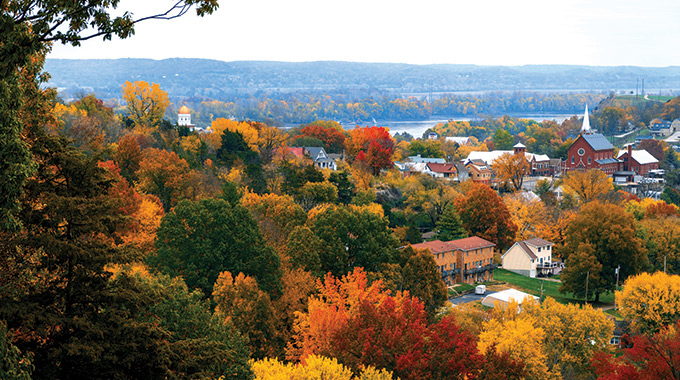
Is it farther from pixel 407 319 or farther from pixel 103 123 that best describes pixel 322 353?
pixel 103 123

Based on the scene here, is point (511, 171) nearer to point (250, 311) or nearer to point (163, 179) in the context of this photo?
point (163, 179)

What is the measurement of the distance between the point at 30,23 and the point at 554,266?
63.6 meters

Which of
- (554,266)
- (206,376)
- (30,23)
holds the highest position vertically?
(30,23)

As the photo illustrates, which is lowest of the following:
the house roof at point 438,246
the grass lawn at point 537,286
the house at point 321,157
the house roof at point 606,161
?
the grass lawn at point 537,286

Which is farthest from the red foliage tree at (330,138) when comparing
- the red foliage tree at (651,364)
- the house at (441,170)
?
the red foliage tree at (651,364)

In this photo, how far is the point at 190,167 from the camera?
200 feet

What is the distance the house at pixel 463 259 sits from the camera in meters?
62.2

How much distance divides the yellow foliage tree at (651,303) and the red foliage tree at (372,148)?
143 feet

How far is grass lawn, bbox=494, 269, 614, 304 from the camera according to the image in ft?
200

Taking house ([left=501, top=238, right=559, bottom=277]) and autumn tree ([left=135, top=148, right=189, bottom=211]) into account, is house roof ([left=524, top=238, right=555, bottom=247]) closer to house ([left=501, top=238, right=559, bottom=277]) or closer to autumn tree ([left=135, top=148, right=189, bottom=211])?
house ([left=501, top=238, right=559, bottom=277])

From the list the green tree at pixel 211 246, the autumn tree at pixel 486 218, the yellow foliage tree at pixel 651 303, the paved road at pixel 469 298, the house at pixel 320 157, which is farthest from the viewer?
the house at pixel 320 157

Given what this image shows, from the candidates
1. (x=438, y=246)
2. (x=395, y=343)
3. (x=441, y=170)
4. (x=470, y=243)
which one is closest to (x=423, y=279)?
(x=395, y=343)

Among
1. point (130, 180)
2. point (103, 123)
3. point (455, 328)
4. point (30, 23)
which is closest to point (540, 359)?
point (455, 328)

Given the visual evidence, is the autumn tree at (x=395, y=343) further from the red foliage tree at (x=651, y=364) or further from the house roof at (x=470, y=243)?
the house roof at (x=470, y=243)
